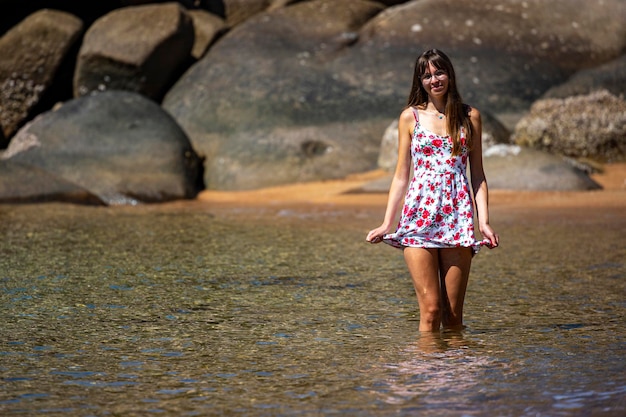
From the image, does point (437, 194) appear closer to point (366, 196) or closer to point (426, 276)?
point (426, 276)

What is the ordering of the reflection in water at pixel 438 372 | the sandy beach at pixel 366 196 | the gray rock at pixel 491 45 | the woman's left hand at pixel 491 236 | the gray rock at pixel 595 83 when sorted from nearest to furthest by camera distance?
the reflection in water at pixel 438 372 < the woman's left hand at pixel 491 236 < the sandy beach at pixel 366 196 < the gray rock at pixel 595 83 < the gray rock at pixel 491 45

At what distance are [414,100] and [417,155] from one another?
0.28 meters

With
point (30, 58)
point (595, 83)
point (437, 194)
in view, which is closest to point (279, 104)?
point (30, 58)

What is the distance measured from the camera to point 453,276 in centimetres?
502

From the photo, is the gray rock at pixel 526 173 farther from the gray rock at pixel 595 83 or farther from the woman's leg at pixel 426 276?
the woman's leg at pixel 426 276

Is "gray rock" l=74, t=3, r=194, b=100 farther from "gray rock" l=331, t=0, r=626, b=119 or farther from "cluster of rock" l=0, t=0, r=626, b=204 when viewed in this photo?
"gray rock" l=331, t=0, r=626, b=119

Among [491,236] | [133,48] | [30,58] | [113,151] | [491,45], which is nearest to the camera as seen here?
[491,236]

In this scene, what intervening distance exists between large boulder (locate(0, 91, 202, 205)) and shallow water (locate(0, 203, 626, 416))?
15.0 feet

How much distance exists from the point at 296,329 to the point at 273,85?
11.4 meters

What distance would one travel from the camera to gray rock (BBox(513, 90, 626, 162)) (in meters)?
15.0

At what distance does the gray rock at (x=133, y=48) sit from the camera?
16.9 meters

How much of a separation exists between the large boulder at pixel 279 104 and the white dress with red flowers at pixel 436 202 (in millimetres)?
10179

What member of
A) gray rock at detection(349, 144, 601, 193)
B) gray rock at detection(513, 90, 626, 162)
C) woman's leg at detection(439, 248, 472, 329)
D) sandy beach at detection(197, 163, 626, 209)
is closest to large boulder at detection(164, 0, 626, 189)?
sandy beach at detection(197, 163, 626, 209)

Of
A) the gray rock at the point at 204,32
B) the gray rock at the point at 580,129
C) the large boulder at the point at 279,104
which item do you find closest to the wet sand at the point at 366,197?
the gray rock at the point at 580,129
